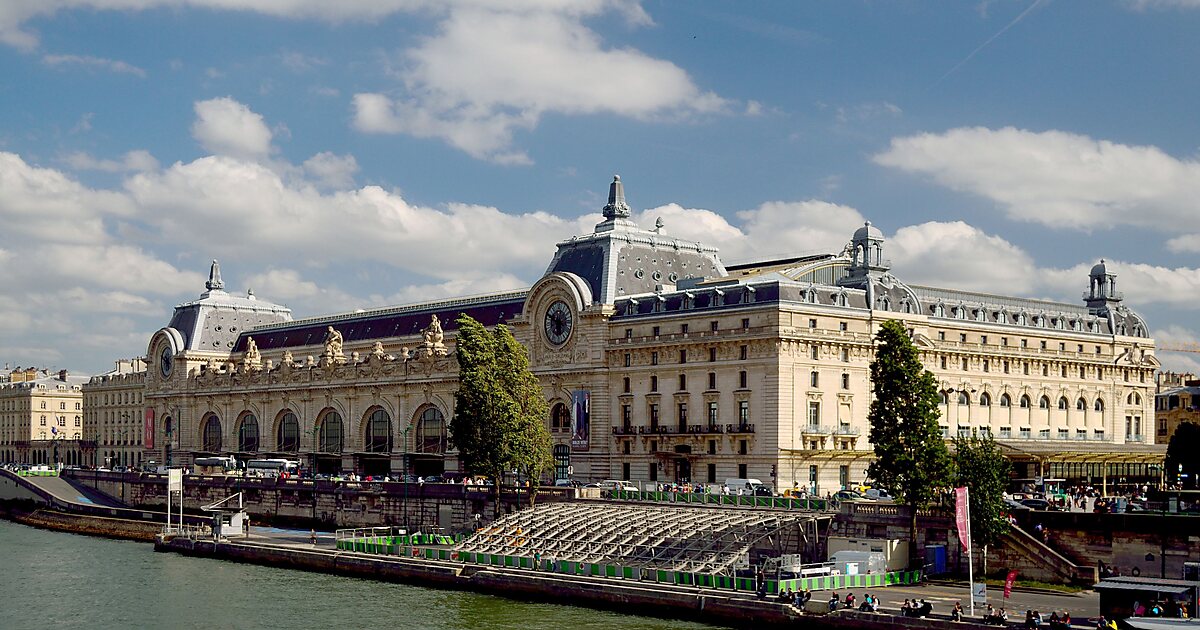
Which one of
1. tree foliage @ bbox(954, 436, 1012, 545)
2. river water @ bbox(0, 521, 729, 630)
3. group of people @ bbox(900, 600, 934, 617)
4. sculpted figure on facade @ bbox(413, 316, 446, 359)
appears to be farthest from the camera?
sculpted figure on facade @ bbox(413, 316, 446, 359)

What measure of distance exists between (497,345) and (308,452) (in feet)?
201

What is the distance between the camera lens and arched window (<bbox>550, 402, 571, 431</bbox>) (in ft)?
424

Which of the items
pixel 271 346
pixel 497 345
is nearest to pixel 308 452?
pixel 271 346

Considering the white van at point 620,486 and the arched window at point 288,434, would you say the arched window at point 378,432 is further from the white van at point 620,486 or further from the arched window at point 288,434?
the white van at point 620,486

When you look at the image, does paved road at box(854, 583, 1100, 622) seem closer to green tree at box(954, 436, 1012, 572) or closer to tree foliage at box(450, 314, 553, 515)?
green tree at box(954, 436, 1012, 572)

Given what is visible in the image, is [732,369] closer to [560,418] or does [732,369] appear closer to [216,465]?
[560,418]

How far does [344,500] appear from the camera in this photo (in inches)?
4791

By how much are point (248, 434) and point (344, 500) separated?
Answer: 56.3 meters


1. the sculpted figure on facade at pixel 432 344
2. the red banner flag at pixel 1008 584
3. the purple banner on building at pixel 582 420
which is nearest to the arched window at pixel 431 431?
the sculpted figure on facade at pixel 432 344

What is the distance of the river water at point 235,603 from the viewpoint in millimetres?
75500

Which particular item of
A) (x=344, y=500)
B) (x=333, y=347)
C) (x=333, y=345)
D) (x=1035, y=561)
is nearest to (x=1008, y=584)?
(x=1035, y=561)

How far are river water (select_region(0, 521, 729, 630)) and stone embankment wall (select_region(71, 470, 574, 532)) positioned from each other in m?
14.9

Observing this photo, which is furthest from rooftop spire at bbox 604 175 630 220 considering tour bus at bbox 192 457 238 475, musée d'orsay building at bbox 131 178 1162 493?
tour bus at bbox 192 457 238 475

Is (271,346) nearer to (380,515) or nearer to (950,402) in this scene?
A: (380,515)
